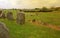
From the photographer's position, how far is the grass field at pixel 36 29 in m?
2.25

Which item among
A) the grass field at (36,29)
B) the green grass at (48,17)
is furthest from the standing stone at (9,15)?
the green grass at (48,17)

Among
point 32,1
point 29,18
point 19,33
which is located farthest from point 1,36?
point 32,1

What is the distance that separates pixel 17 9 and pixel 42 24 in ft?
1.58

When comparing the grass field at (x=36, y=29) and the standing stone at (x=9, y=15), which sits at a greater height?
the standing stone at (x=9, y=15)

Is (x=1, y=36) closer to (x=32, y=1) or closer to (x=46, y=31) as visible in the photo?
(x=46, y=31)

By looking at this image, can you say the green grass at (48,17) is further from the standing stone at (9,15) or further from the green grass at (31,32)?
the standing stone at (9,15)

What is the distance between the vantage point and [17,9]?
2.47m

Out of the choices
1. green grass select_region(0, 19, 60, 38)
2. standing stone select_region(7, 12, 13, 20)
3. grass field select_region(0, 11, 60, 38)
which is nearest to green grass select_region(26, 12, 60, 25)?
grass field select_region(0, 11, 60, 38)

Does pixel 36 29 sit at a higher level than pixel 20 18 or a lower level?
lower

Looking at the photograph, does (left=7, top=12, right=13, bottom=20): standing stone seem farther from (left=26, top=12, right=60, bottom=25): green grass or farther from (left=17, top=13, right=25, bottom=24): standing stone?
(left=26, top=12, right=60, bottom=25): green grass

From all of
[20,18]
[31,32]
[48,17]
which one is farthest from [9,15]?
[48,17]

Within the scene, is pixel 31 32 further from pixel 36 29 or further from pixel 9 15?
pixel 9 15

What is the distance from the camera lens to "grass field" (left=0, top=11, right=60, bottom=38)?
2254 millimetres

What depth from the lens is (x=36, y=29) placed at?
2328 mm
